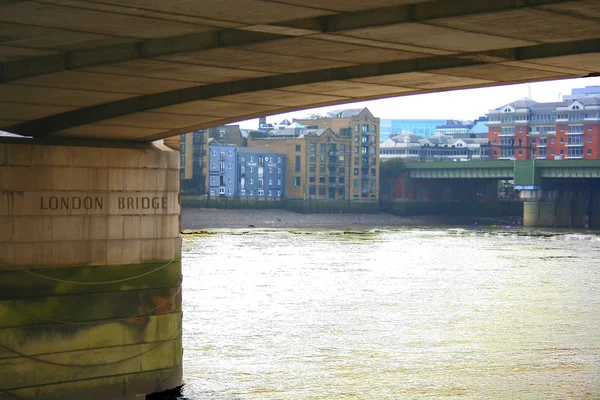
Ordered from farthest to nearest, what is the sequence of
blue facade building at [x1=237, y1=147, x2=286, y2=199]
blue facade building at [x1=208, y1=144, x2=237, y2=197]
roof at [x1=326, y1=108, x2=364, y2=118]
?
roof at [x1=326, y1=108, x2=364, y2=118]
blue facade building at [x1=237, y1=147, x2=286, y2=199]
blue facade building at [x1=208, y1=144, x2=237, y2=197]

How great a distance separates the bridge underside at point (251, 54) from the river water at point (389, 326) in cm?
683

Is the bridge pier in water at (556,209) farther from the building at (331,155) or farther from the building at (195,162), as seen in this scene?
the building at (195,162)

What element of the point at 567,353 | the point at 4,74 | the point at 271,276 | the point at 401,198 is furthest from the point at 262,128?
the point at 4,74

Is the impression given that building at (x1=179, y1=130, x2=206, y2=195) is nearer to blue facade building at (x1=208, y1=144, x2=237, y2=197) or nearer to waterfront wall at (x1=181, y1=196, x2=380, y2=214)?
blue facade building at (x1=208, y1=144, x2=237, y2=197)

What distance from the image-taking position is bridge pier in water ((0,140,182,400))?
19.9 meters

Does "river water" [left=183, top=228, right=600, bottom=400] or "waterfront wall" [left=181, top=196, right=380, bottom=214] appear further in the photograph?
"waterfront wall" [left=181, top=196, right=380, bottom=214]

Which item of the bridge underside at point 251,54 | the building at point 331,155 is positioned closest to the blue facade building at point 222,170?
the building at point 331,155

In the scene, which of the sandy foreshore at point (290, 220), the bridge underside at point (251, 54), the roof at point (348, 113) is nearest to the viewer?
the bridge underside at point (251, 54)

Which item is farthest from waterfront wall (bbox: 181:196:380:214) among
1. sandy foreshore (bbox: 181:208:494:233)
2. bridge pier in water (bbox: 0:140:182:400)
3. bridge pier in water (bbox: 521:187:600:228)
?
bridge pier in water (bbox: 0:140:182:400)

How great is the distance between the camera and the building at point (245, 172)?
14738 centimetres

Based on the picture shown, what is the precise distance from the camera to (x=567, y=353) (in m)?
29.4

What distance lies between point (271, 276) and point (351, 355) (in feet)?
80.8

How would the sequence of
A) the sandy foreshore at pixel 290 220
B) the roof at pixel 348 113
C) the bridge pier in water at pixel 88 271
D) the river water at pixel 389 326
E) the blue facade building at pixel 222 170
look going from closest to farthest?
the bridge pier in water at pixel 88 271
the river water at pixel 389 326
the sandy foreshore at pixel 290 220
the blue facade building at pixel 222 170
the roof at pixel 348 113

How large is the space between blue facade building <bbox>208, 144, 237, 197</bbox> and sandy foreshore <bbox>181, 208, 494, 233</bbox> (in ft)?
20.6
